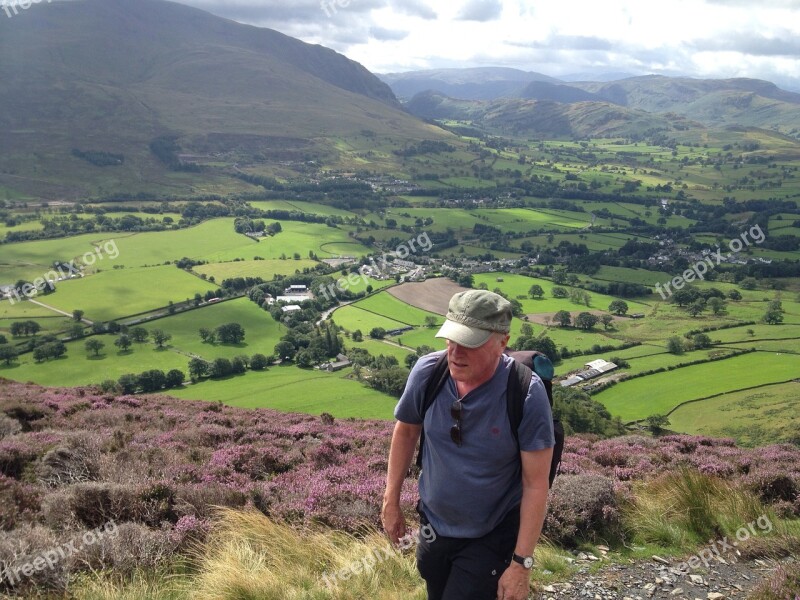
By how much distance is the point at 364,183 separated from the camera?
182 meters

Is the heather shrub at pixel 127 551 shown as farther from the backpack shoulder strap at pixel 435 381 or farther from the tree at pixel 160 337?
the tree at pixel 160 337

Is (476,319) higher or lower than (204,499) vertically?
higher

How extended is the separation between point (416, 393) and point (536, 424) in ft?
3.49

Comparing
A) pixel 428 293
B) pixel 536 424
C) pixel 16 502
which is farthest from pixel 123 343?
pixel 536 424

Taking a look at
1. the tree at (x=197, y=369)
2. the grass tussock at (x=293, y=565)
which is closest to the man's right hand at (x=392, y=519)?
the grass tussock at (x=293, y=565)

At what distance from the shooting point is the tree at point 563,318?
223 ft

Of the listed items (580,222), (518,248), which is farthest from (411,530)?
(580,222)

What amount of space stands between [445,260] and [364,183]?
280ft

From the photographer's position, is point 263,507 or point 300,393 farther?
point 300,393

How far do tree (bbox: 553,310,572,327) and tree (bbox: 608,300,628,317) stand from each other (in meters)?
9.07

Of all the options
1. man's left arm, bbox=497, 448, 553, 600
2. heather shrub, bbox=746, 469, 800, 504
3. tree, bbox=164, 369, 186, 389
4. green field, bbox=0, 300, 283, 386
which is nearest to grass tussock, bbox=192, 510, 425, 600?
man's left arm, bbox=497, 448, 553, 600

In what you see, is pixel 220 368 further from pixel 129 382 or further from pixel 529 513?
pixel 529 513

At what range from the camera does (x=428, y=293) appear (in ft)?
266

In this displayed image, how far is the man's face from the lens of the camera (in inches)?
161
